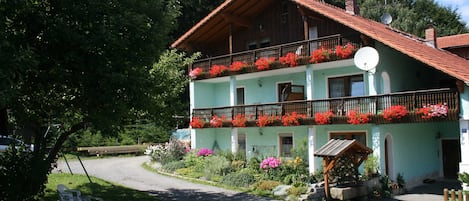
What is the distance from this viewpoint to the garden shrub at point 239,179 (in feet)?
63.1

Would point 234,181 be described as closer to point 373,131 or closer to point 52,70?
point 373,131

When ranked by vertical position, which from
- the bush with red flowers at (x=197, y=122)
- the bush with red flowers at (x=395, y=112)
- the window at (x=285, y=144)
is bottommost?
the window at (x=285, y=144)

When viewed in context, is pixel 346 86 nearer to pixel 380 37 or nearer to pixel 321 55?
pixel 321 55

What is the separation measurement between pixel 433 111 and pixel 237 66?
418 inches

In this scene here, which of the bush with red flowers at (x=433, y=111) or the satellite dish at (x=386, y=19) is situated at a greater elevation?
the satellite dish at (x=386, y=19)

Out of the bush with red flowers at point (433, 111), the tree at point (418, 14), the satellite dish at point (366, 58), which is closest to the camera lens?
the bush with red flowers at point (433, 111)

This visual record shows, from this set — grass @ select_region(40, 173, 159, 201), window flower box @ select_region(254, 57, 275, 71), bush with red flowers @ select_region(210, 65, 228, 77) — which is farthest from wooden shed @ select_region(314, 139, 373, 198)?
bush with red flowers @ select_region(210, 65, 228, 77)

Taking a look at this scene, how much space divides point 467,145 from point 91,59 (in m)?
13.4

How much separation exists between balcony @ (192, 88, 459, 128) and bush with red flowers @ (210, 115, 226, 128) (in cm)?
18

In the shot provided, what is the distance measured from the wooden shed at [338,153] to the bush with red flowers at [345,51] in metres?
4.88

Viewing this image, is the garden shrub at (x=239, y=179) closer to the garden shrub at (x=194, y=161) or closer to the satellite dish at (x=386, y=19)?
the garden shrub at (x=194, y=161)

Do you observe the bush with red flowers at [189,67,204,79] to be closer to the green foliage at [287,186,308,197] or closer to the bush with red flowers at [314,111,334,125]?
the bush with red flowers at [314,111,334,125]

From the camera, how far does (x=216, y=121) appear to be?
24.6 meters

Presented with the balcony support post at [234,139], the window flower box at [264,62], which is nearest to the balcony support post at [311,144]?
the window flower box at [264,62]
